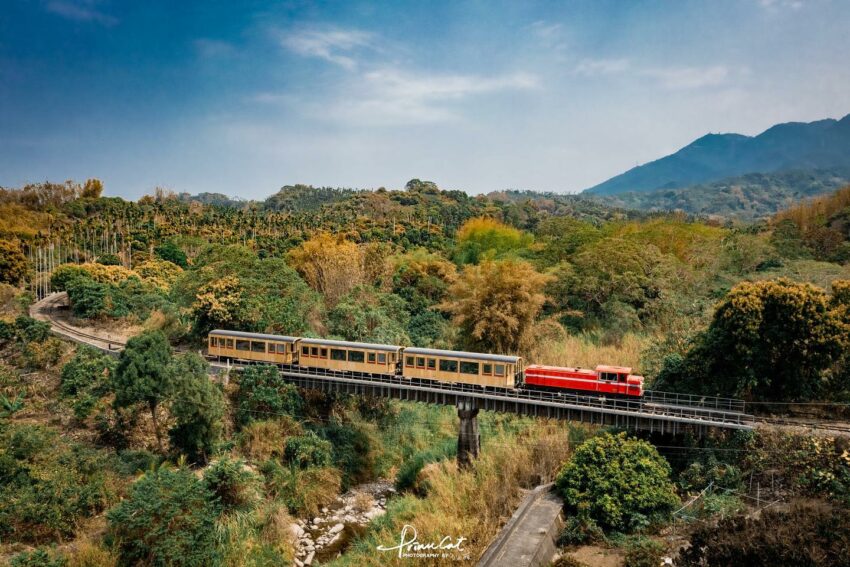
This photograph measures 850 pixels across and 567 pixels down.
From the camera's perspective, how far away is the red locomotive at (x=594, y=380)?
70.2 ft

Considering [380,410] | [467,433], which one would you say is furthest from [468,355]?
[380,410]

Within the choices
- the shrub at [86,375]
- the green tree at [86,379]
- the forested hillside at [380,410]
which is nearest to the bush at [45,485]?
the forested hillside at [380,410]

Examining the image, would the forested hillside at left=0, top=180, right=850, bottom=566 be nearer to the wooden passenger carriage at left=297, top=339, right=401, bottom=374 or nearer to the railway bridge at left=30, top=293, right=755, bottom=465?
the railway bridge at left=30, top=293, right=755, bottom=465

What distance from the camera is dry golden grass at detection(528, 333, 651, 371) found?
98.1ft

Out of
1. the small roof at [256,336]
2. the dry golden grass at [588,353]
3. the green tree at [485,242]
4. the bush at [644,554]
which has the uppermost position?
the green tree at [485,242]

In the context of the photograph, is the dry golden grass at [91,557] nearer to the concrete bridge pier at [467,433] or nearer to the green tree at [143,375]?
the green tree at [143,375]

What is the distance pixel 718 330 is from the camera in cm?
2128

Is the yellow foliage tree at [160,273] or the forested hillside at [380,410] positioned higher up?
the yellow foliage tree at [160,273]

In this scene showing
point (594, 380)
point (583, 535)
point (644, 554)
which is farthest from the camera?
point (594, 380)

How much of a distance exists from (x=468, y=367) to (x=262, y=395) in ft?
30.6

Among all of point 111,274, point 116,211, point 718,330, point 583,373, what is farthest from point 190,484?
point 116,211

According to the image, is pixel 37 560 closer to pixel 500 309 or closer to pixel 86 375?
pixel 86 375

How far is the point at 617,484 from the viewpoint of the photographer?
17.4m

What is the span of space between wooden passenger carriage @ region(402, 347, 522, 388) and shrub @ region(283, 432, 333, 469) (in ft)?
15.9
